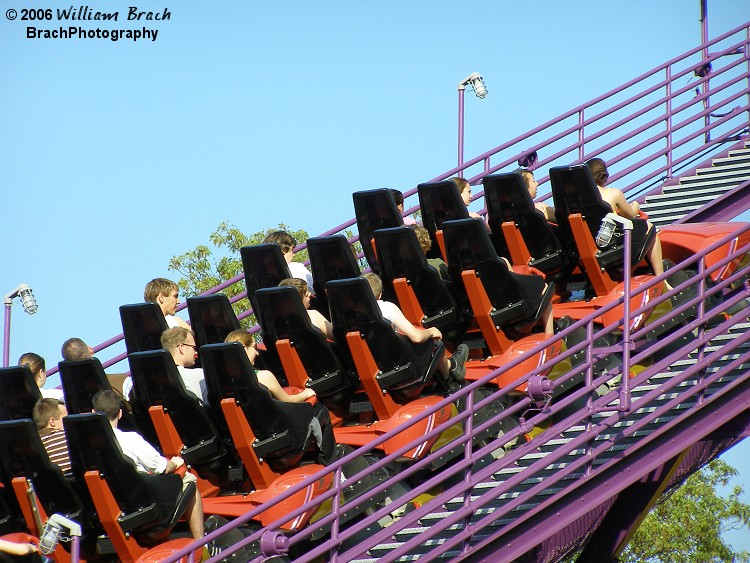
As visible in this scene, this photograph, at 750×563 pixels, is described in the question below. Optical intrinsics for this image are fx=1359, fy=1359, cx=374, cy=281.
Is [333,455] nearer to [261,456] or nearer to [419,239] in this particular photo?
[261,456]

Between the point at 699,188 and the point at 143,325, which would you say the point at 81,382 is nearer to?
the point at 143,325

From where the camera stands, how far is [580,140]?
1156 centimetres

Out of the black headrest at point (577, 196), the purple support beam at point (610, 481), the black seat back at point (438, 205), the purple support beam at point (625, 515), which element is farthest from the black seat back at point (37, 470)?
the purple support beam at point (625, 515)

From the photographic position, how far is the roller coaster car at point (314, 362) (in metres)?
7.99

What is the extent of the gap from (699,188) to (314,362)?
4.45 meters

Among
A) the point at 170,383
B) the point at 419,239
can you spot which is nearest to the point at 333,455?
the point at 170,383

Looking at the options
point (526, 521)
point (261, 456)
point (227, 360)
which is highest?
point (227, 360)

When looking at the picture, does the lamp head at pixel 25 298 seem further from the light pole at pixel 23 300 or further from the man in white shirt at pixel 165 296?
the man in white shirt at pixel 165 296

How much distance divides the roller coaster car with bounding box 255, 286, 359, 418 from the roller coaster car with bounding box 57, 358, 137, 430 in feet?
3.35

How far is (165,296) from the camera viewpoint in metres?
9.28

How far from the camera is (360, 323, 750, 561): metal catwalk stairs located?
7590mm

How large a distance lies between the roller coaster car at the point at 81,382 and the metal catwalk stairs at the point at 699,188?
487 centimetres

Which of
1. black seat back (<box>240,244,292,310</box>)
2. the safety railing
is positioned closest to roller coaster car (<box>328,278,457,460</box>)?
the safety railing

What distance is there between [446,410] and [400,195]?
2.03 m
